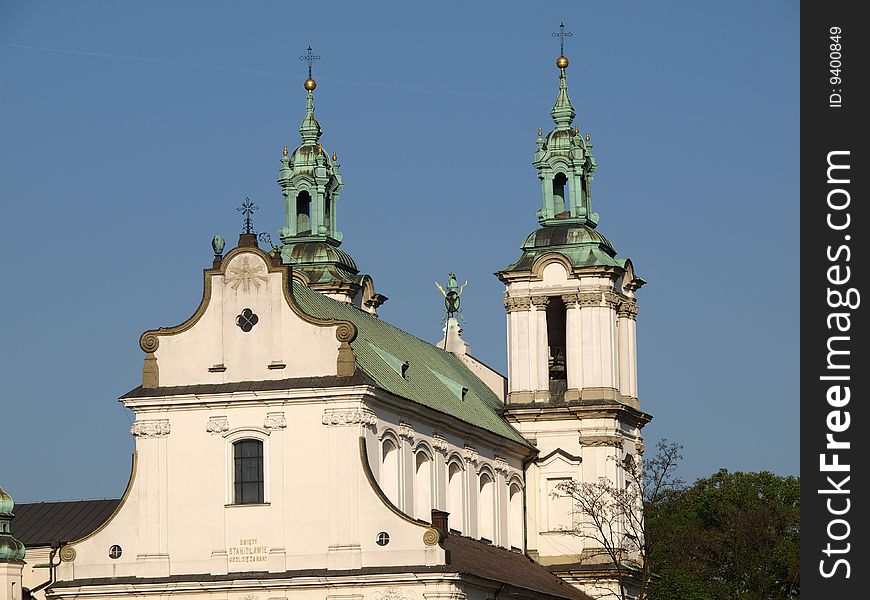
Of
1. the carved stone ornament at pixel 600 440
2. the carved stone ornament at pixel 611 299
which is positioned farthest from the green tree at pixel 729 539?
the carved stone ornament at pixel 611 299

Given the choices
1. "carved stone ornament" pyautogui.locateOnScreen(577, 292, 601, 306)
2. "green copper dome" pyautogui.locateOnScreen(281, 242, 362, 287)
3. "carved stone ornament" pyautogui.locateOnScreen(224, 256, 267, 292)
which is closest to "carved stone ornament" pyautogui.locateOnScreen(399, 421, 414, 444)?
"carved stone ornament" pyautogui.locateOnScreen(224, 256, 267, 292)

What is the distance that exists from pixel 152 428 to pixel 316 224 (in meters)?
20.2

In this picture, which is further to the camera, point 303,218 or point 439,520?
point 303,218

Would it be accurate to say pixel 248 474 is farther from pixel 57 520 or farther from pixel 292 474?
pixel 57 520

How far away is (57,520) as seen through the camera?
7612 centimetres

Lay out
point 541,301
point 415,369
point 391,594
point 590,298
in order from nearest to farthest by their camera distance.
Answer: point 391,594, point 415,369, point 590,298, point 541,301

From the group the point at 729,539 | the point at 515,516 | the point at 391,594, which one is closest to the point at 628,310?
the point at 515,516

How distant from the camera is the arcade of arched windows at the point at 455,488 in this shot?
61.8m

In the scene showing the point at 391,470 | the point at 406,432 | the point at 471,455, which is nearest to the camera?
the point at 391,470

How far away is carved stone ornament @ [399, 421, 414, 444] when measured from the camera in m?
Result: 62.1

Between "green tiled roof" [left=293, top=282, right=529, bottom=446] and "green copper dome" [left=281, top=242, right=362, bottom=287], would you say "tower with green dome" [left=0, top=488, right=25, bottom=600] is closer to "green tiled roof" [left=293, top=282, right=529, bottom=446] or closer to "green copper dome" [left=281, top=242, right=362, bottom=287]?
"green tiled roof" [left=293, top=282, right=529, bottom=446]

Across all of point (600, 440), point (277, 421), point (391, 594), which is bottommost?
point (391, 594)
